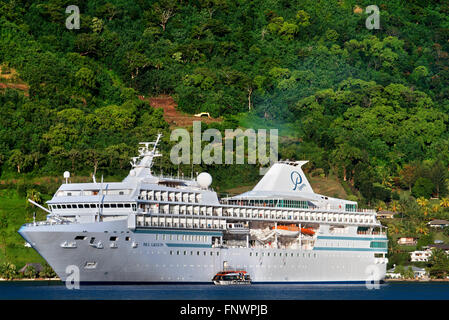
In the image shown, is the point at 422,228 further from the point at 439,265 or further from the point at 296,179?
the point at 296,179

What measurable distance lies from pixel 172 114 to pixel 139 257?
232 feet

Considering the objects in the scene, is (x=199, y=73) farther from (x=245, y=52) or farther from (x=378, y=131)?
(x=378, y=131)

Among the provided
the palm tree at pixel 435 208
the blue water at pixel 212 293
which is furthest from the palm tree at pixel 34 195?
the palm tree at pixel 435 208

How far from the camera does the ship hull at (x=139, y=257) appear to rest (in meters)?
58.7

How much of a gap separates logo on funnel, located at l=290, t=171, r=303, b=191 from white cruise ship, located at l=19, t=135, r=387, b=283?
0.31ft

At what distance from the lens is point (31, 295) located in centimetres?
5831

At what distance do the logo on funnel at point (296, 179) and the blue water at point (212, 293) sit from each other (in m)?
9.37

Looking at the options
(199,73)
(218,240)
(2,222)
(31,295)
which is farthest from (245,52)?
(31,295)

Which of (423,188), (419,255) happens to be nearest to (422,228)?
(419,255)

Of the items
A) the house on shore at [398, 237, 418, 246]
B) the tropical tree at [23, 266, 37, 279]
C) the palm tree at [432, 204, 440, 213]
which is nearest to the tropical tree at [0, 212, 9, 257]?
the tropical tree at [23, 266, 37, 279]

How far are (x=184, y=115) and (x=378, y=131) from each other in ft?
98.0

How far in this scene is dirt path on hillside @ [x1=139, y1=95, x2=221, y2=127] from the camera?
12466 centimetres

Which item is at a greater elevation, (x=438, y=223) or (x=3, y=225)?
(x=3, y=225)

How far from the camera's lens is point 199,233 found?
211 feet
